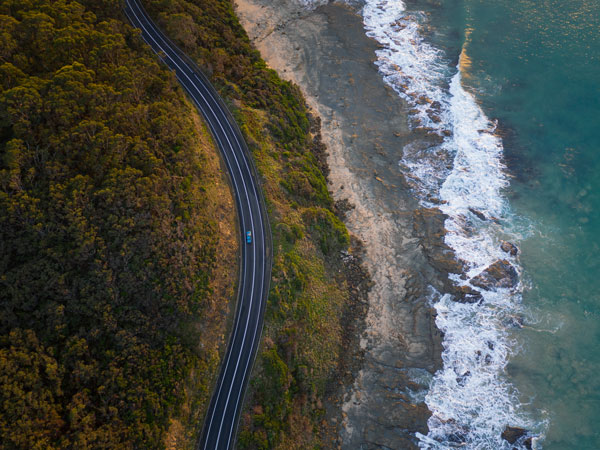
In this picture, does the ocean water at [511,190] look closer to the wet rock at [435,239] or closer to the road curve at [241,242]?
the wet rock at [435,239]

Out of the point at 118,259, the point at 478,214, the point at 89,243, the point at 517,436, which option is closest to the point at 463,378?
the point at 517,436

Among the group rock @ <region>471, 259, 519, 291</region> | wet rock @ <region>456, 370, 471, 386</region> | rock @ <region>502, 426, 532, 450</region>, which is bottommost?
rock @ <region>502, 426, 532, 450</region>

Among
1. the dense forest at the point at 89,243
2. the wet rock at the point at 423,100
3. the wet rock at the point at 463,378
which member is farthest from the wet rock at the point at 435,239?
the dense forest at the point at 89,243

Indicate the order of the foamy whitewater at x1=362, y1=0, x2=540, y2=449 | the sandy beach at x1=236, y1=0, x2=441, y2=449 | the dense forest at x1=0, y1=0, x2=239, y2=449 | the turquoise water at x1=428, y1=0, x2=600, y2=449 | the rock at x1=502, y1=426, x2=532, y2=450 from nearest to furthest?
the dense forest at x1=0, y1=0, x2=239, y2=449 → the rock at x1=502, y1=426, x2=532, y2=450 → the foamy whitewater at x1=362, y1=0, x2=540, y2=449 → the sandy beach at x1=236, y1=0, x2=441, y2=449 → the turquoise water at x1=428, y1=0, x2=600, y2=449

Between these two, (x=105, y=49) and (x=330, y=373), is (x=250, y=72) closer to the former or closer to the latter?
(x=105, y=49)

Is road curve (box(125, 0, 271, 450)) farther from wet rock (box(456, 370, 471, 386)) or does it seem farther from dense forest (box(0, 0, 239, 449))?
wet rock (box(456, 370, 471, 386))

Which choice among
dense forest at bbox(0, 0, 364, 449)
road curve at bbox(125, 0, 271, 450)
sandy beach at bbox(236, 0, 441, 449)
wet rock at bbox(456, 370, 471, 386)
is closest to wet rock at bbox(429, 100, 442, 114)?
sandy beach at bbox(236, 0, 441, 449)

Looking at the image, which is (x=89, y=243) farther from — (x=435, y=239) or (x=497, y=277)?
(x=497, y=277)
